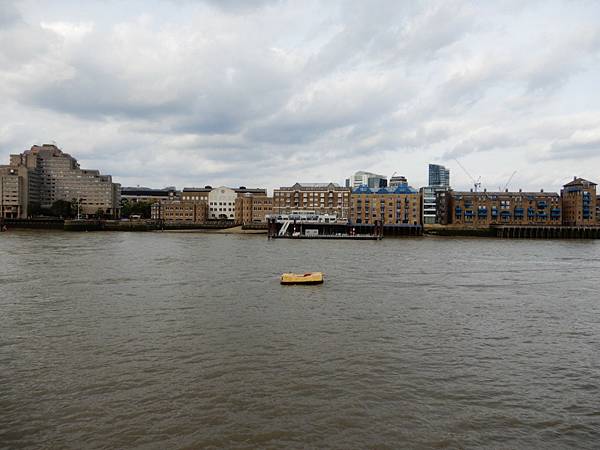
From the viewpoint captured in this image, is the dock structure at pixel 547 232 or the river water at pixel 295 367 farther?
the dock structure at pixel 547 232

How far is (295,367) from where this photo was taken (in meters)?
17.6

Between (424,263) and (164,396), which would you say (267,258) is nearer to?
(424,263)

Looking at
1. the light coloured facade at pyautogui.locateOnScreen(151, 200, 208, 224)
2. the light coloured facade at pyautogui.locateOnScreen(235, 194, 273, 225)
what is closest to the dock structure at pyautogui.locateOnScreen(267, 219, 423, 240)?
the light coloured facade at pyautogui.locateOnScreen(235, 194, 273, 225)

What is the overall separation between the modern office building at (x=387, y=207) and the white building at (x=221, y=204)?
5076 cm

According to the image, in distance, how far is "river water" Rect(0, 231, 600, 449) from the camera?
1272 centimetres

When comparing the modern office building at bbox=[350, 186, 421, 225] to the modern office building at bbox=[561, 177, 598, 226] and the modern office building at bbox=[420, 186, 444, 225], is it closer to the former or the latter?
the modern office building at bbox=[420, 186, 444, 225]

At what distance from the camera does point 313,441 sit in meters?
12.2

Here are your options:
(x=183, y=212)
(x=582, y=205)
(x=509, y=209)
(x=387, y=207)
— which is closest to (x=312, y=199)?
(x=387, y=207)

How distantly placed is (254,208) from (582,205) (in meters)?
108

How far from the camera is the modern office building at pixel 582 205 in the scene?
15000 cm

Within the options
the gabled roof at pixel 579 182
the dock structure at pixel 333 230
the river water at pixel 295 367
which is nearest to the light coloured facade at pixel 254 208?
the dock structure at pixel 333 230

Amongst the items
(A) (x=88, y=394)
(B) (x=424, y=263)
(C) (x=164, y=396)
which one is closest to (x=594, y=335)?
(C) (x=164, y=396)

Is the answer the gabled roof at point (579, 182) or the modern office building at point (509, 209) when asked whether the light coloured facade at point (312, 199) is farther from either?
the gabled roof at point (579, 182)

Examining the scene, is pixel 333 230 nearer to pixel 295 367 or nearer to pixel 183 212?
pixel 183 212
